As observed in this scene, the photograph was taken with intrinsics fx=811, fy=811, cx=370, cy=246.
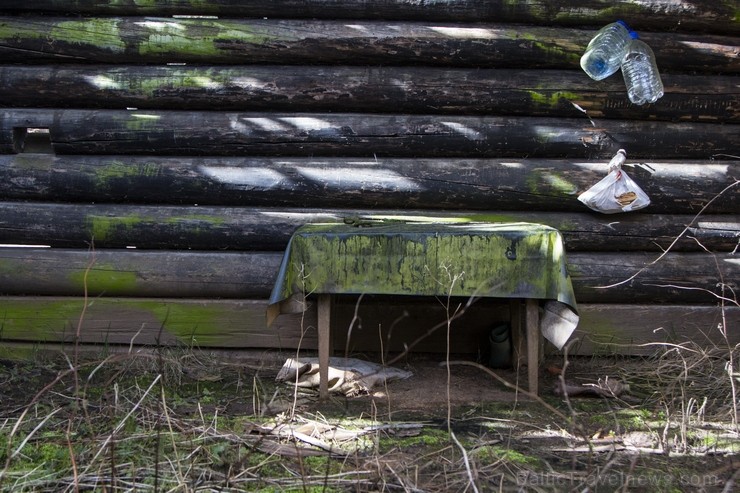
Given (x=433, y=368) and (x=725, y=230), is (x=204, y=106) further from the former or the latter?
(x=725, y=230)

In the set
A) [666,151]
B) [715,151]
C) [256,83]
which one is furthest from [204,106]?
[715,151]

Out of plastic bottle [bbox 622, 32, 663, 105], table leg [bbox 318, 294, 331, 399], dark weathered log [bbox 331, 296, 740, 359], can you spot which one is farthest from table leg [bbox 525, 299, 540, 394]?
plastic bottle [bbox 622, 32, 663, 105]

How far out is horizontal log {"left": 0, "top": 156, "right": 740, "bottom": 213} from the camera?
16.7 ft

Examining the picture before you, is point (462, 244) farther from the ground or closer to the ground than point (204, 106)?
closer to the ground

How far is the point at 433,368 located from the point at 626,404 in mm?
1289

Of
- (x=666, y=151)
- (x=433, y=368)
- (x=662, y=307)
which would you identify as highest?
(x=666, y=151)

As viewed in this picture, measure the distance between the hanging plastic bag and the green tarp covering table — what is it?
80 cm

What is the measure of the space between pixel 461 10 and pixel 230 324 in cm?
245

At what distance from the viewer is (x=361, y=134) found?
201 inches

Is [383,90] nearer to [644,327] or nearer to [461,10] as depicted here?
[461,10]

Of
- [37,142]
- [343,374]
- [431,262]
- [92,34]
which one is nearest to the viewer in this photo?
[431,262]

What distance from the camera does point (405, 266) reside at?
4.35 meters

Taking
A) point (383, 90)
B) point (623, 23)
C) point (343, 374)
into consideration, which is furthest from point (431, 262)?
point (623, 23)

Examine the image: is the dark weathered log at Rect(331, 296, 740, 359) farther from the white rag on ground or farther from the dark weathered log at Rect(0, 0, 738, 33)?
the dark weathered log at Rect(0, 0, 738, 33)
